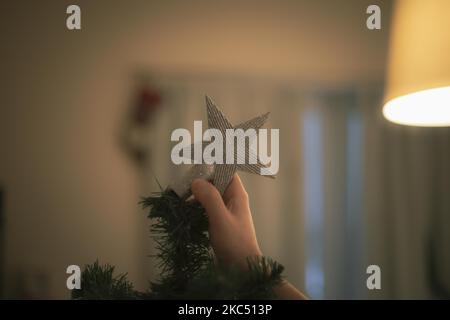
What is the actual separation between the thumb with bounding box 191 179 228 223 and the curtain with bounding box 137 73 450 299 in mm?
1483

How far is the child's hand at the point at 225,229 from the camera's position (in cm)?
37

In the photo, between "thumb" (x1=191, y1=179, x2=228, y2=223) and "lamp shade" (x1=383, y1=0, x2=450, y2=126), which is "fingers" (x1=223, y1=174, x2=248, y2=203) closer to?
"thumb" (x1=191, y1=179, x2=228, y2=223)

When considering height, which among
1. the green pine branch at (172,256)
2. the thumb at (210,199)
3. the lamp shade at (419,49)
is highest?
the lamp shade at (419,49)

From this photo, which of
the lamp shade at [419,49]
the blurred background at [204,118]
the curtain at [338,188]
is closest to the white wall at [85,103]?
the blurred background at [204,118]

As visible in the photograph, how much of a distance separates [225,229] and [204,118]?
5.10 feet

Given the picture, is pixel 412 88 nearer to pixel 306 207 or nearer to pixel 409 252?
pixel 306 207

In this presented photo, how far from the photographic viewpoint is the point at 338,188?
1954 millimetres

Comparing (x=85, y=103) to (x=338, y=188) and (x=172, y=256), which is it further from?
(x=172, y=256)

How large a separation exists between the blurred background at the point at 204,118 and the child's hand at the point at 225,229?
1.43 m

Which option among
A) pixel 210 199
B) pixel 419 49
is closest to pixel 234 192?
pixel 210 199

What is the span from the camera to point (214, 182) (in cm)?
40

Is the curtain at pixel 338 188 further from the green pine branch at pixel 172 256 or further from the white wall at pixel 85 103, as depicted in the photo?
the green pine branch at pixel 172 256

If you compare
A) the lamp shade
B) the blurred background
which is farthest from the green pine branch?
the blurred background
